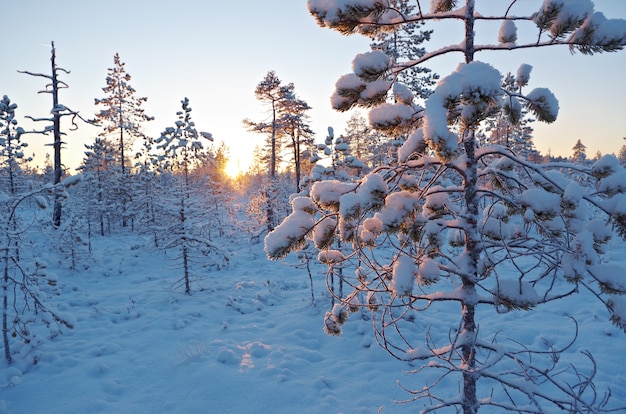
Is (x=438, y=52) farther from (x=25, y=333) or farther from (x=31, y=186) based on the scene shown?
(x=25, y=333)

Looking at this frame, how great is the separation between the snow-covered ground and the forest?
50 millimetres

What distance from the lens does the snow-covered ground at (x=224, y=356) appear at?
19.8 ft

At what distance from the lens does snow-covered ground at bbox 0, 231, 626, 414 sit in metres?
6.03

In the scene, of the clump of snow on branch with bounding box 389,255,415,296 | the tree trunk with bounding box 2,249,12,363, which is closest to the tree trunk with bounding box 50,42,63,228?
the tree trunk with bounding box 2,249,12,363

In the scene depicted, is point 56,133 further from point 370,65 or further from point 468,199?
point 468,199

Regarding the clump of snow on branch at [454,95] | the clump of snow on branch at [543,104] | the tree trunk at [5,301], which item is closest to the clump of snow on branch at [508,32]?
the clump of snow on branch at [543,104]

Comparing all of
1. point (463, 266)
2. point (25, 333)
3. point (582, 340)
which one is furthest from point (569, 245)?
point (25, 333)

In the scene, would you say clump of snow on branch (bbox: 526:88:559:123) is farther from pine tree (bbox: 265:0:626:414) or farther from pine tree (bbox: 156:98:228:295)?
pine tree (bbox: 156:98:228:295)

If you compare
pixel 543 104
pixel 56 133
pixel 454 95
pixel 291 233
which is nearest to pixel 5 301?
pixel 291 233

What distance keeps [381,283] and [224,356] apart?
5.43 meters

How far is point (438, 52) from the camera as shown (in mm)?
3109

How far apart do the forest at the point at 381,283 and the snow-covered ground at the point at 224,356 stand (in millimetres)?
50

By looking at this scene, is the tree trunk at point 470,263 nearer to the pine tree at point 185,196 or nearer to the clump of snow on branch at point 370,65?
the clump of snow on branch at point 370,65

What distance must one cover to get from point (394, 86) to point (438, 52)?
514 millimetres
